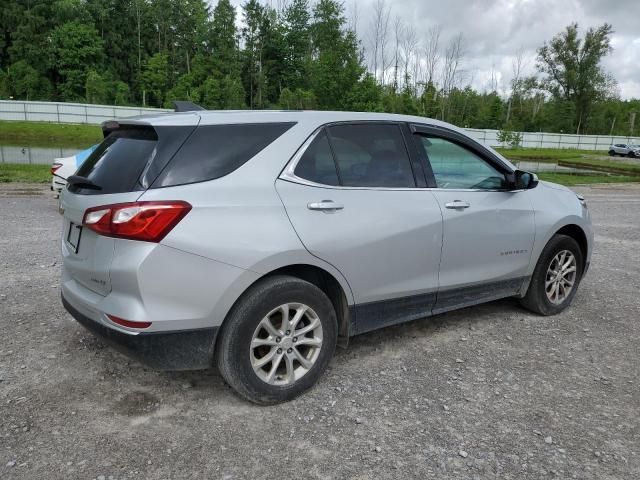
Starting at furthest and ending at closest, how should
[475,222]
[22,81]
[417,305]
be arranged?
[22,81] → [475,222] → [417,305]

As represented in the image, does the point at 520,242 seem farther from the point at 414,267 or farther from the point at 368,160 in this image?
the point at 368,160

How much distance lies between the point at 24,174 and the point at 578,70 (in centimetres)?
7502

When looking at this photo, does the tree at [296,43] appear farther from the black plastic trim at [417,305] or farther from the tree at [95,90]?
the black plastic trim at [417,305]

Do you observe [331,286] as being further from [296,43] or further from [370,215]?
[296,43]

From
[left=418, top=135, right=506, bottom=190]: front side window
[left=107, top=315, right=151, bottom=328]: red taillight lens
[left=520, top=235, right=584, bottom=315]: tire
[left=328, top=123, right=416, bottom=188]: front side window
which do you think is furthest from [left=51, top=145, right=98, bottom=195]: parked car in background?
[left=520, top=235, right=584, bottom=315]: tire

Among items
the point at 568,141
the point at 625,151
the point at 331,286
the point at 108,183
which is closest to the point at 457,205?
the point at 331,286

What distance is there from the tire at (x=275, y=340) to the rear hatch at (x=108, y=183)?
2.42 feet

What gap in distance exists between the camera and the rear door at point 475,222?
12.8ft

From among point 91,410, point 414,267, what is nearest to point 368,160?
point 414,267

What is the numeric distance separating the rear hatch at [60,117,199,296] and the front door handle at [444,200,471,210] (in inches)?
73.7

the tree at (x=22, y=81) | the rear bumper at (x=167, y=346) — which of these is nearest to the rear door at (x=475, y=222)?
the rear bumper at (x=167, y=346)

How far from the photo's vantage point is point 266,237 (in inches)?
117

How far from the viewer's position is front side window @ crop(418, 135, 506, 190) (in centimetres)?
395

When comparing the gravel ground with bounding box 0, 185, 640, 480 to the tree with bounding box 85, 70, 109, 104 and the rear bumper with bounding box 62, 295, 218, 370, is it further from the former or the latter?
the tree with bounding box 85, 70, 109, 104
